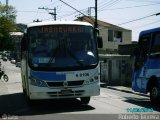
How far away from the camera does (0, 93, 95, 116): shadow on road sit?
14.4m

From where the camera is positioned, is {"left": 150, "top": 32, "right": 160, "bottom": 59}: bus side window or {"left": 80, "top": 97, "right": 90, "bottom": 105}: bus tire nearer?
{"left": 80, "top": 97, "right": 90, "bottom": 105}: bus tire

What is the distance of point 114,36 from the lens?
288 feet

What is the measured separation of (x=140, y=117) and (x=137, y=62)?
6.66m

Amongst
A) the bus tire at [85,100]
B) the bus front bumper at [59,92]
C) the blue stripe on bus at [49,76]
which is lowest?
the bus tire at [85,100]

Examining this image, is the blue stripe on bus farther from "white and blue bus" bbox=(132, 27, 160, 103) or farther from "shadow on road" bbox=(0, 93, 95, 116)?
"white and blue bus" bbox=(132, 27, 160, 103)

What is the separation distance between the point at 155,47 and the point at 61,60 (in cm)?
430

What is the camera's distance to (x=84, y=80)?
14.8 meters

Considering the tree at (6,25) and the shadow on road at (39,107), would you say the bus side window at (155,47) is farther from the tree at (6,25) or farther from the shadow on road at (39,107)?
the tree at (6,25)

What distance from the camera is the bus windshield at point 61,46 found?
48.4 ft

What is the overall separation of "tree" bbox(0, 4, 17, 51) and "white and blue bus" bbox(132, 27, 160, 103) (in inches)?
3131

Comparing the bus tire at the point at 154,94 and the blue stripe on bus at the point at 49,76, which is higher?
the blue stripe on bus at the point at 49,76

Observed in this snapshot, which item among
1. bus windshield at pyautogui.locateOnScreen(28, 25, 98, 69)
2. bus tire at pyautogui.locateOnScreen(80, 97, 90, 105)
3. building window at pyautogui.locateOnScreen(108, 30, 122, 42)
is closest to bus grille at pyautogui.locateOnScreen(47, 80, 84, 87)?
bus windshield at pyautogui.locateOnScreen(28, 25, 98, 69)

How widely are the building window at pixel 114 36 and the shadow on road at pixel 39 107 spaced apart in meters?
70.1

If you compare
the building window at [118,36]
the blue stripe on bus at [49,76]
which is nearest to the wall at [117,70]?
the blue stripe on bus at [49,76]
